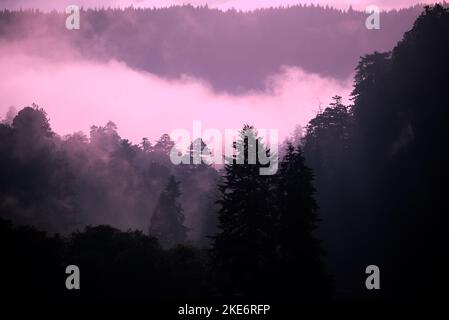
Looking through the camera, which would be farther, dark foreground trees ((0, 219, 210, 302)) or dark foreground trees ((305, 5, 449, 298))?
dark foreground trees ((305, 5, 449, 298))

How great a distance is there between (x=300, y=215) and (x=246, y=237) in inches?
155

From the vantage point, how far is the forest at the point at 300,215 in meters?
30.8

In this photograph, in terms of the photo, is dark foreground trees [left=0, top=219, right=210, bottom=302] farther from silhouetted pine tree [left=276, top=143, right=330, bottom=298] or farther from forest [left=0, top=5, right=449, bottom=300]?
silhouetted pine tree [left=276, top=143, right=330, bottom=298]

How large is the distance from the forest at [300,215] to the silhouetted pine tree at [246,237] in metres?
0.08

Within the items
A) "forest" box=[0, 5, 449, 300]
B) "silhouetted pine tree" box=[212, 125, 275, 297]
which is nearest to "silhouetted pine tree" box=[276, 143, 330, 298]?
"forest" box=[0, 5, 449, 300]

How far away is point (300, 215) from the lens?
3123 centimetres

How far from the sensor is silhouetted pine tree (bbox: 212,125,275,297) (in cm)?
3003

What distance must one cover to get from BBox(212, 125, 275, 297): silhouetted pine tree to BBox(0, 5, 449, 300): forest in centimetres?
8

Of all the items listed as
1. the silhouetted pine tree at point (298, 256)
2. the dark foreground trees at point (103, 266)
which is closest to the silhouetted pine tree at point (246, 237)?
the silhouetted pine tree at point (298, 256)

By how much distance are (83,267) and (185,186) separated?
7650cm

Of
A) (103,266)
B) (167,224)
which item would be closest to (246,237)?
(103,266)

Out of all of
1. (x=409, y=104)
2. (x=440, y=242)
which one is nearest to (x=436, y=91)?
(x=409, y=104)

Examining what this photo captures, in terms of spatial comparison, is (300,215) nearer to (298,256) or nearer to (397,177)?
(298,256)
